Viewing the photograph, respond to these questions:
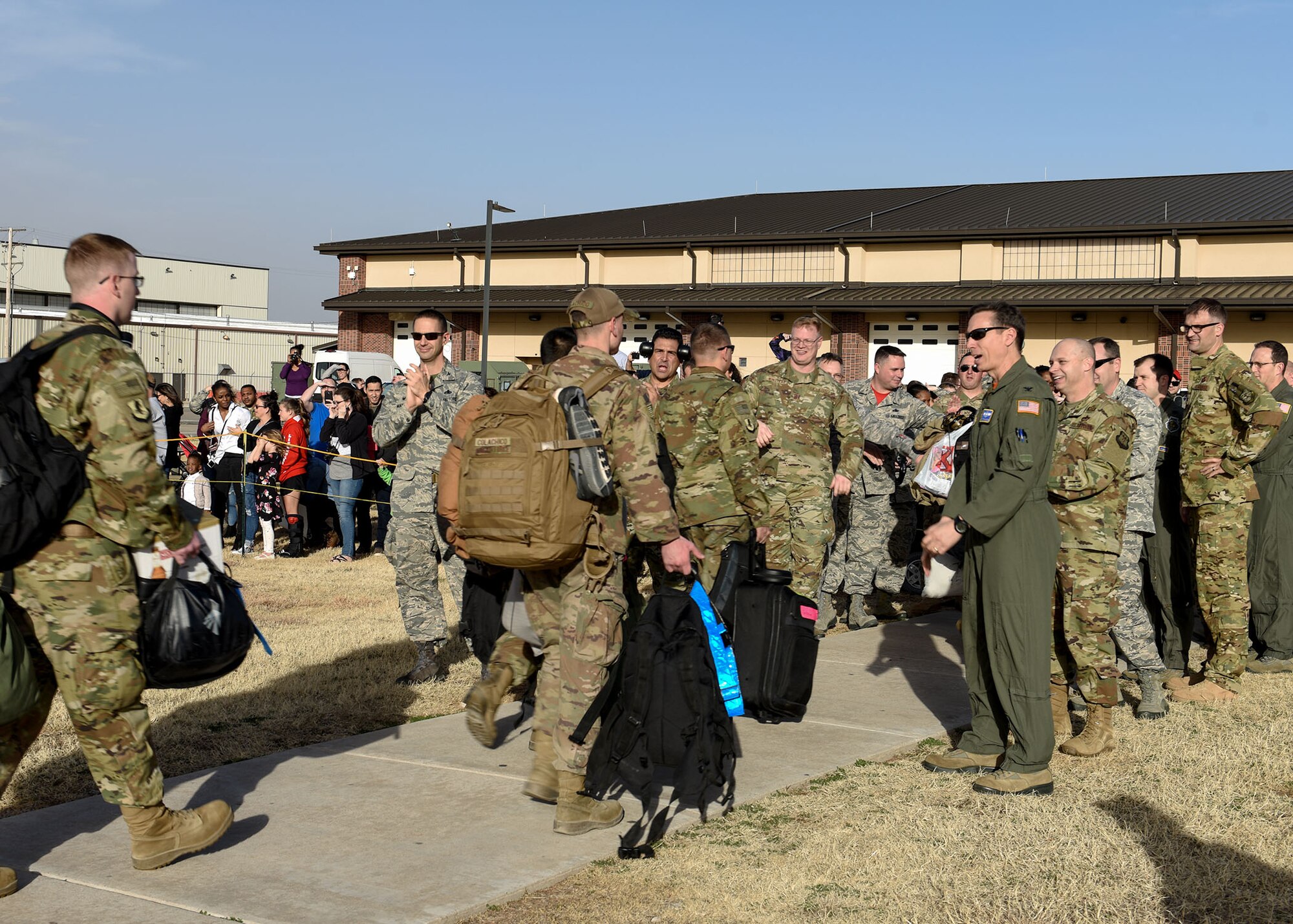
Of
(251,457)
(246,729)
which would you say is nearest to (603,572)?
(246,729)

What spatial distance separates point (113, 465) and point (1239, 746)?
222 inches

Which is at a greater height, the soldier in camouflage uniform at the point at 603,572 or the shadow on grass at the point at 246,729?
the soldier in camouflage uniform at the point at 603,572

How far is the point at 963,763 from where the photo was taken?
19.7 feet

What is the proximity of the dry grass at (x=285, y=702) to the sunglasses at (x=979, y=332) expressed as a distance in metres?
3.59

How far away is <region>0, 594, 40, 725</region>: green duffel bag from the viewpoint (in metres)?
3.99

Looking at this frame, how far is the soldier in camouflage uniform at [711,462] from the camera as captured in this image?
7320 millimetres

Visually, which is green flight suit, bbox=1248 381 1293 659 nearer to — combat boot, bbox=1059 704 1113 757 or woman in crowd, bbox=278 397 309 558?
combat boot, bbox=1059 704 1113 757

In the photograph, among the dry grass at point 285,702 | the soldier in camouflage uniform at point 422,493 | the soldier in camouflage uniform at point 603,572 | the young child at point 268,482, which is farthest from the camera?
the young child at point 268,482

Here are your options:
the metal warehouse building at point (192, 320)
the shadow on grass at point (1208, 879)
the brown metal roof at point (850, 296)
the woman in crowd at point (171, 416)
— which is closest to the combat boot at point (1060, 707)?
the shadow on grass at point (1208, 879)

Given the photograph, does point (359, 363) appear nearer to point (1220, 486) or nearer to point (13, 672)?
point (1220, 486)

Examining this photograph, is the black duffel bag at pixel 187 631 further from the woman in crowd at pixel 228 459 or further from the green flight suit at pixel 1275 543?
the woman in crowd at pixel 228 459

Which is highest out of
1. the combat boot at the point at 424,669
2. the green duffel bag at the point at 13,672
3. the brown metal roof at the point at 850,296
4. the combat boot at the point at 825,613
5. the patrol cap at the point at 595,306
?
the brown metal roof at the point at 850,296

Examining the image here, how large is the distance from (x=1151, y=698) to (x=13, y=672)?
605 cm

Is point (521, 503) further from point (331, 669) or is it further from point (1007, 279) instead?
point (1007, 279)
